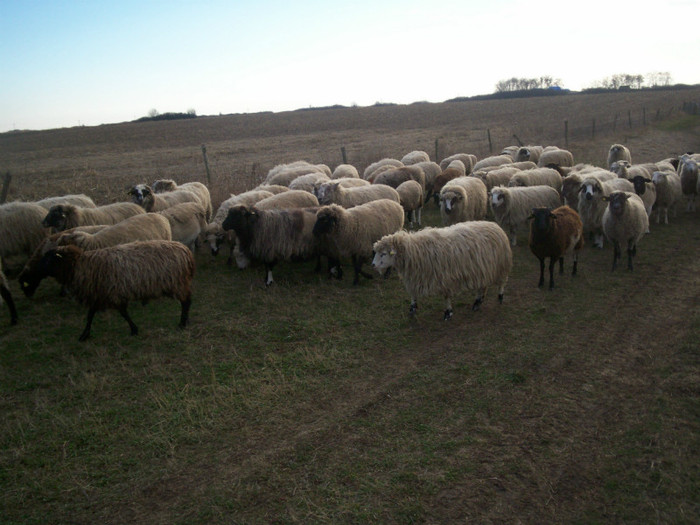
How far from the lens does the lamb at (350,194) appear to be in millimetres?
11500

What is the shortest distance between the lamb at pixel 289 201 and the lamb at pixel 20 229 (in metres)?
4.74

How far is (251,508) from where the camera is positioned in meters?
3.88

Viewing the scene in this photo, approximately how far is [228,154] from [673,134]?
32.0 meters

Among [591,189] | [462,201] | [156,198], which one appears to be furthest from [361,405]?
[156,198]

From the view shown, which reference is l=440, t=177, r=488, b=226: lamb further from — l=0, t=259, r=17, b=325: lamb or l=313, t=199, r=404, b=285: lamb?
l=0, t=259, r=17, b=325: lamb

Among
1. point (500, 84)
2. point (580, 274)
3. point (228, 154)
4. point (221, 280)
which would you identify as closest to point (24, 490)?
point (221, 280)

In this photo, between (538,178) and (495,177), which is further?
(495,177)

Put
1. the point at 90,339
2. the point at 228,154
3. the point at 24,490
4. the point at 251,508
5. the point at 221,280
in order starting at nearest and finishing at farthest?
the point at 251,508 < the point at 24,490 < the point at 90,339 < the point at 221,280 < the point at 228,154

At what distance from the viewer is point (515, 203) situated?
11.6 meters

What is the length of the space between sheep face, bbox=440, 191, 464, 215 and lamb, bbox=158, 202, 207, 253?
598cm

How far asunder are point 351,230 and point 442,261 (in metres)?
2.56

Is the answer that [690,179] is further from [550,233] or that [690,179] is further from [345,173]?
[345,173]

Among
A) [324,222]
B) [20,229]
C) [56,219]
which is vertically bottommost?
[324,222]

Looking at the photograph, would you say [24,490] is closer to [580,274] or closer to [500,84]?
[580,274]
